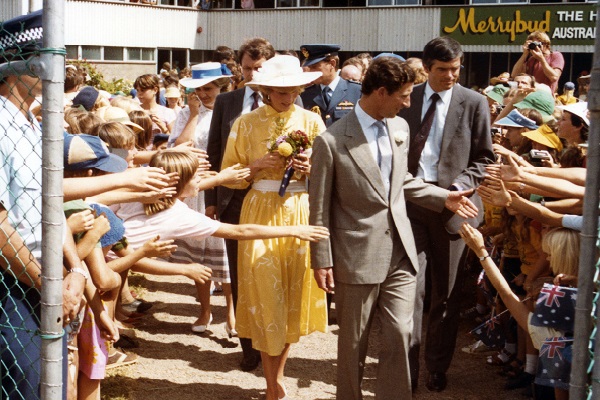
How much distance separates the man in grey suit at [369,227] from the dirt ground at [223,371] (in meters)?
0.90

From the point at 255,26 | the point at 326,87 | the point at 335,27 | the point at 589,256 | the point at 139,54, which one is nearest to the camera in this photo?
the point at 589,256

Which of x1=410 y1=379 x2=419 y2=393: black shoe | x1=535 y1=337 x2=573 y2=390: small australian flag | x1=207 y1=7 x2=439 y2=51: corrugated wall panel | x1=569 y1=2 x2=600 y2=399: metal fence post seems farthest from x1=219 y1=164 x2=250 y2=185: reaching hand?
x1=207 y1=7 x2=439 y2=51: corrugated wall panel

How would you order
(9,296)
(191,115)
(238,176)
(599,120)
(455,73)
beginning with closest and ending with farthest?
1. (599,120)
2. (9,296)
3. (238,176)
4. (455,73)
5. (191,115)

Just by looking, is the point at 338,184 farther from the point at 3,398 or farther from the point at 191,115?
the point at 191,115

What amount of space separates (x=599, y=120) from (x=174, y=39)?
29.9 metres

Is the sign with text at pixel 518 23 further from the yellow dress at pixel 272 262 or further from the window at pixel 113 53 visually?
the yellow dress at pixel 272 262

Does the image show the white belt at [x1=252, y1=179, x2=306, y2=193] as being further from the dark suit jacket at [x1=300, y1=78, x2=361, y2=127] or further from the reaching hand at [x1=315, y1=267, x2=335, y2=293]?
the dark suit jacket at [x1=300, y1=78, x2=361, y2=127]

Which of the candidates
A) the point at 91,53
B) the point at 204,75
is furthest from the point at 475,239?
the point at 91,53

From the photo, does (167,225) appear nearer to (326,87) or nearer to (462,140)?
(462,140)

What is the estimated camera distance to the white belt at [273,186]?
18.5ft

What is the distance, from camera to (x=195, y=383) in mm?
5965

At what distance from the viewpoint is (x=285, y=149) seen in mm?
5395

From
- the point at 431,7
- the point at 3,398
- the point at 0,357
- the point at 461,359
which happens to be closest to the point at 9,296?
the point at 0,357

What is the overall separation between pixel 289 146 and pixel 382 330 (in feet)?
4.28
